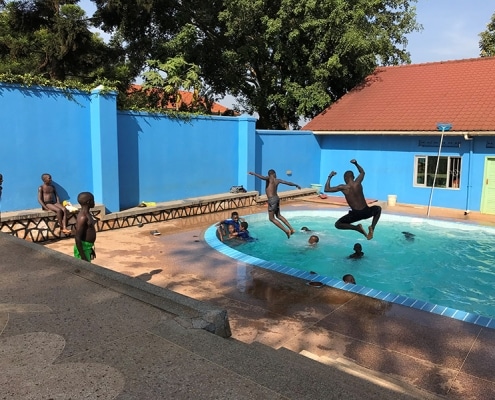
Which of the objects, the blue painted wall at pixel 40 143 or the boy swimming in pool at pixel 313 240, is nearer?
the blue painted wall at pixel 40 143

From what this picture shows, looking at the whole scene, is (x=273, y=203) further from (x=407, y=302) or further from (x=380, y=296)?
(x=407, y=302)


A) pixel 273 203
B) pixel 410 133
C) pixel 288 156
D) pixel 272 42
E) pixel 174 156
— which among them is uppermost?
pixel 272 42

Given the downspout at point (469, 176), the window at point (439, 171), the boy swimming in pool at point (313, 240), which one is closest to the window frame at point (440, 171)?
the window at point (439, 171)

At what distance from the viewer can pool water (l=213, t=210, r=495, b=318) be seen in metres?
8.47

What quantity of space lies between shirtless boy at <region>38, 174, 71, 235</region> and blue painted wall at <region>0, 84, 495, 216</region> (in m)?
0.53

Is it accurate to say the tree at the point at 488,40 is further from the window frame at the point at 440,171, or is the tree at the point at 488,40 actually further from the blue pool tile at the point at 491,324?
the blue pool tile at the point at 491,324

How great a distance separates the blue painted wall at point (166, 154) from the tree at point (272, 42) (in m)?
3.47

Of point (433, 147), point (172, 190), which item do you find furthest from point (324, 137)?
point (172, 190)

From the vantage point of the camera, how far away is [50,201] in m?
10.3

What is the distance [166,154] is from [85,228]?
8.32 metres

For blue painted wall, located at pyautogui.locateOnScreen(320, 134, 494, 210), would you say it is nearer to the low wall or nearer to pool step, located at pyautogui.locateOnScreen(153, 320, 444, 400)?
the low wall

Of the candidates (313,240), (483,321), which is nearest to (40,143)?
(313,240)

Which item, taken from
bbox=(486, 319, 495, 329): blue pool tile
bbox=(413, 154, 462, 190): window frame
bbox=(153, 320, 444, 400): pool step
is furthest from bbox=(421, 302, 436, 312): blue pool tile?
bbox=(413, 154, 462, 190): window frame

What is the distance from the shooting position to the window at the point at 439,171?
15.7 m
